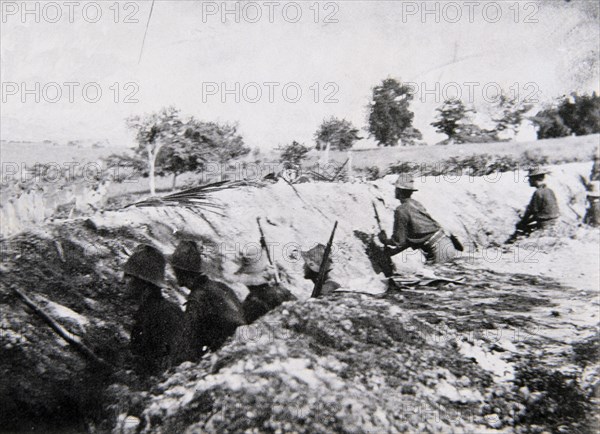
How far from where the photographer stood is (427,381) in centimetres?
301

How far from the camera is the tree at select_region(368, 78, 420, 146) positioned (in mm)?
4617

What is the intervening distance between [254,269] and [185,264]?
0.60 m

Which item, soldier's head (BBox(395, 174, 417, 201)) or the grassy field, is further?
the grassy field

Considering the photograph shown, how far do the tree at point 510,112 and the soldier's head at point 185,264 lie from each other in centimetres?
379

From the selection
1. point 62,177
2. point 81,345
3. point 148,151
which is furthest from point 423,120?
point 81,345

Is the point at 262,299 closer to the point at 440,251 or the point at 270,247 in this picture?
the point at 270,247

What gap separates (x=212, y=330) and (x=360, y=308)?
1246 mm

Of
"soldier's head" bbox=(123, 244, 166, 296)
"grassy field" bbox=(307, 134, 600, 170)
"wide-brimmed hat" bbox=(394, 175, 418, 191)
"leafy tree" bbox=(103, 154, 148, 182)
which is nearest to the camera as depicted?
"soldier's head" bbox=(123, 244, 166, 296)

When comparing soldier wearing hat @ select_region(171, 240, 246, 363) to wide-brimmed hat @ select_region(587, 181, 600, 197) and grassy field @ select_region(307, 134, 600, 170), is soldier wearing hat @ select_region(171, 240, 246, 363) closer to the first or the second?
grassy field @ select_region(307, 134, 600, 170)

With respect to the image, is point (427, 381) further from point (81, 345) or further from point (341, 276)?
point (81, 345)

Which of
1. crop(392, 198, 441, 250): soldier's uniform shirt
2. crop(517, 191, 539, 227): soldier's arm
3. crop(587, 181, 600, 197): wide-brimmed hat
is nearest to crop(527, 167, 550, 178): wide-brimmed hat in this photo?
crop(517, 191, 539, 227): soldier's arm

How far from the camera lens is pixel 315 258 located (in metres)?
3.71

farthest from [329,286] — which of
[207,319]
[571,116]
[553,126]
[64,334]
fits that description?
[553,126]

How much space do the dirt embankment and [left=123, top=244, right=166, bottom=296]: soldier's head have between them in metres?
0.08
